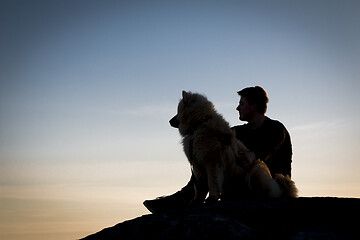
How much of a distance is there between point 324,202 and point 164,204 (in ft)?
8.98

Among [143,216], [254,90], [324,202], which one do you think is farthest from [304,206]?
[254,90]

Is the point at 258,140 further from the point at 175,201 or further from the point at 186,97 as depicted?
the point at 175,201

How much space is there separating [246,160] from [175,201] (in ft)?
5.11

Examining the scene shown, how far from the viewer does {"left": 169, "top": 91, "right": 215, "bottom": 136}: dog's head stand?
21.8 feet

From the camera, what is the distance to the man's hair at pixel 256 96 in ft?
22.4

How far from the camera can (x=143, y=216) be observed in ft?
14.9

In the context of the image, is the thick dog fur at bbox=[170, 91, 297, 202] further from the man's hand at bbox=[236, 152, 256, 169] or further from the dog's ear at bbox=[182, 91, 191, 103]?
the dog's ear at bbox=[182, 91, 191, 103]

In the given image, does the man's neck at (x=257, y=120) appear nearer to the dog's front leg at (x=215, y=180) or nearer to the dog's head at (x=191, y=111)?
the dog's head at (x=191, y=111)

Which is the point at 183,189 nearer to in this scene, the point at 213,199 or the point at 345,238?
the point at 213,199

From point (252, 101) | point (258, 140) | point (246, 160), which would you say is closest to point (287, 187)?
point (246, 160)

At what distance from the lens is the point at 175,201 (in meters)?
6.92

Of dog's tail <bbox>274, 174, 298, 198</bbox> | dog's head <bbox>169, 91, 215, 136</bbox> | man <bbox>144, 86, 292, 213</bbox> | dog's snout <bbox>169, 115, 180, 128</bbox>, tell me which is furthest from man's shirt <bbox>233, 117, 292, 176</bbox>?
dog's snout <bbox>169, 115, 180, 128</bbox>

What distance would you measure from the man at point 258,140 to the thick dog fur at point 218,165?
1.57 ft

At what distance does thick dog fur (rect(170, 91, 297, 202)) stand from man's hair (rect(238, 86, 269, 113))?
2.10 ft
